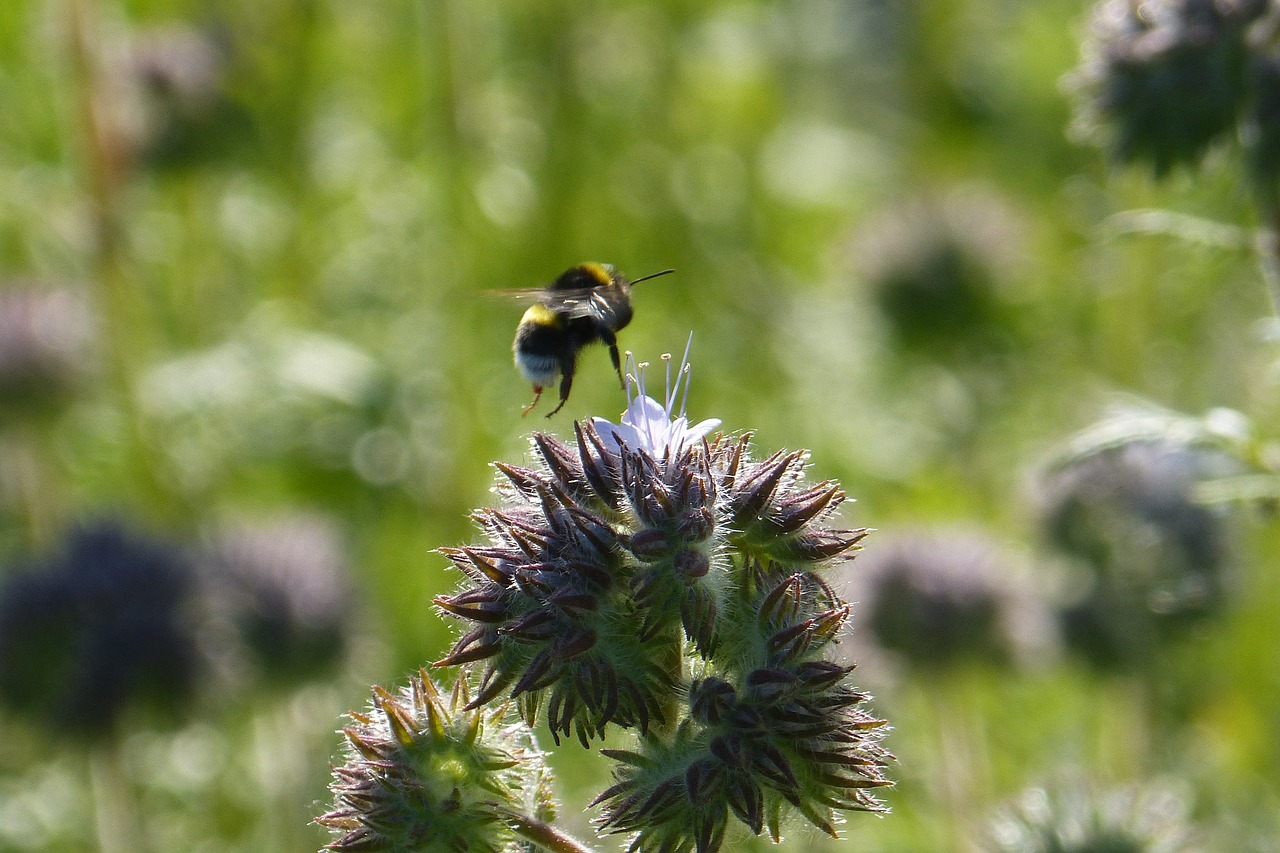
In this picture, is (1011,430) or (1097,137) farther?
(1011,430)

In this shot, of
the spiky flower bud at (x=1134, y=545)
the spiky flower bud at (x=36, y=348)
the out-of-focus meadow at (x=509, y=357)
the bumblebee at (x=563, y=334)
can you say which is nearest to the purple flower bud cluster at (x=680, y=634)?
the bumblebee at (x=563, y=334)

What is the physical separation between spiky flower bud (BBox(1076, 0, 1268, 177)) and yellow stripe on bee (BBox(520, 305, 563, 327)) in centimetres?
126

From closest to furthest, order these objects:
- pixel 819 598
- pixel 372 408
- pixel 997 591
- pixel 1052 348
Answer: pixel 819 598
pixel 997 591
pixel 372 408
pixel 1052 348

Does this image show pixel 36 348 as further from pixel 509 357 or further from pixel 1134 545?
pixel 1134 545

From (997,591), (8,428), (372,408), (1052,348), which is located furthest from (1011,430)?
(8,428)

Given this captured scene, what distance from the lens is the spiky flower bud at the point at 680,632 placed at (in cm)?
201

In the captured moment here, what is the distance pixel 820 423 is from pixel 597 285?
3.09 metres

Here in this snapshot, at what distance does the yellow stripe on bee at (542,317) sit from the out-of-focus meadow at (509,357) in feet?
1.83

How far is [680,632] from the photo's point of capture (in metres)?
2.15

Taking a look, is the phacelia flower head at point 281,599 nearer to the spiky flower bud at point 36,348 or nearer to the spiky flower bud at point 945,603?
the spiky flower bud at point 36,348

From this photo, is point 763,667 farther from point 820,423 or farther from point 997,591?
point 820,423

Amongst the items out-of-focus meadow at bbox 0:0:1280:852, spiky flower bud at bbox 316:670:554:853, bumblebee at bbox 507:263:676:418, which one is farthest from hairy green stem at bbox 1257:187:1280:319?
spiky flower bud at bbox 316:670:554:853

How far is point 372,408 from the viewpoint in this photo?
212 inches

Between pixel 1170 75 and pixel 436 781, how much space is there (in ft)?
6.70
